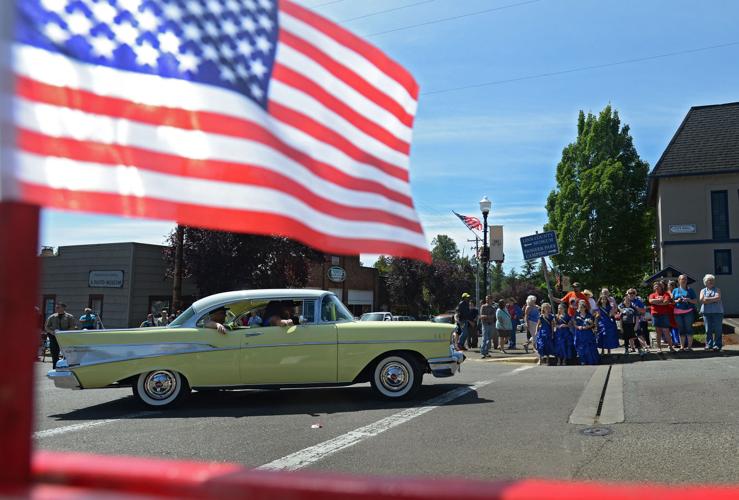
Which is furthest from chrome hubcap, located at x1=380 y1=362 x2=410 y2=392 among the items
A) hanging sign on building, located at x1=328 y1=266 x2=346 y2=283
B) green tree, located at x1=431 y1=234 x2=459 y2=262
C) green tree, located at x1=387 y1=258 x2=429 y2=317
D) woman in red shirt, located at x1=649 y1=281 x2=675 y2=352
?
green tree, located at x1=431 y1=234 x2=459 y2=262

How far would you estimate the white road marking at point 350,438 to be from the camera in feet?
18.3

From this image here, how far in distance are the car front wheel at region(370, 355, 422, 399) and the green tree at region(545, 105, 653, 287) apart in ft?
108

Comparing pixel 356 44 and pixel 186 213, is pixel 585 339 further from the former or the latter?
→ pixel 186 213

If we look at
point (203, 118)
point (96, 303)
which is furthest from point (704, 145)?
point (203, 118)

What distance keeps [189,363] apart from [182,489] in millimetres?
7780

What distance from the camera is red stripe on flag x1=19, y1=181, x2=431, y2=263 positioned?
1.79 metres

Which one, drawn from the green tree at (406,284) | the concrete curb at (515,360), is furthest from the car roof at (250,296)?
the green tree at (406,284)

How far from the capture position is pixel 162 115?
212 cm

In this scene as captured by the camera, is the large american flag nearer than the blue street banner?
Yes

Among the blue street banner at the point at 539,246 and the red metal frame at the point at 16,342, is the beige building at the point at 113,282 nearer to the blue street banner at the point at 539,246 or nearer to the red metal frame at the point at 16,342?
the blue street banner at the point at 539,246

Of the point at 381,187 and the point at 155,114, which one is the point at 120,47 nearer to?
the point at 155,114

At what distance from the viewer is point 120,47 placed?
212 centimetres

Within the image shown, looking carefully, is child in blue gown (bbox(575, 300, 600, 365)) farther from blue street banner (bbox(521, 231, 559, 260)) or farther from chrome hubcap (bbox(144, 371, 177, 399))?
chrome hubcap (bbox(144, 371, 177, 399))

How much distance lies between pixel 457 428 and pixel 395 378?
2.30 meters
